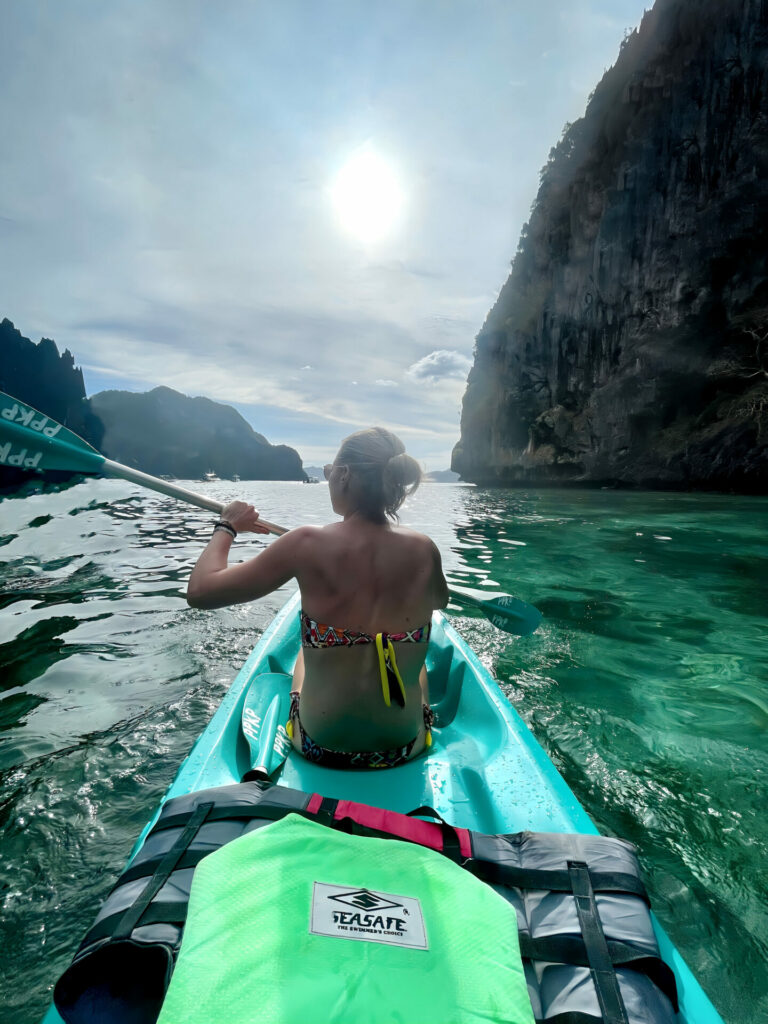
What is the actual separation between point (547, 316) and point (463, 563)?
3477 cm

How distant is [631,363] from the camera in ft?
91.6

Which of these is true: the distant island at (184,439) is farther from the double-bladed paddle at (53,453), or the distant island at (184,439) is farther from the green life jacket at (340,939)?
the green life jacket at (340,939)

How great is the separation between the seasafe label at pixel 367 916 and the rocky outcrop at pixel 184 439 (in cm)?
13288

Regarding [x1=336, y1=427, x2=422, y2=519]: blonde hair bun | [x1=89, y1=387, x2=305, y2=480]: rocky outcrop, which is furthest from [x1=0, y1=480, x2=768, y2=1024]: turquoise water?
[x1=89, y1=387, x2=305, y2=480]: rocky outcrop

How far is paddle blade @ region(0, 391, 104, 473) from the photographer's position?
2943mm

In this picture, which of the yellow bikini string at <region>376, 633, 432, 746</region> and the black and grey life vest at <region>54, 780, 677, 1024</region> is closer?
the black and grey life vest at <region>54, 780, 677, 1024</region>

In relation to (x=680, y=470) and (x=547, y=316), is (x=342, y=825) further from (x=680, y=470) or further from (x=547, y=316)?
(x=547, y=316)

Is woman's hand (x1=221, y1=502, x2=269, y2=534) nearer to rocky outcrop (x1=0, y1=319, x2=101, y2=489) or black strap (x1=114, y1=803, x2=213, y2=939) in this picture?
black strap (x1=114, y1=803, x2=213, y2=939)

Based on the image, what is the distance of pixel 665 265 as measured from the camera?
85.1 ft

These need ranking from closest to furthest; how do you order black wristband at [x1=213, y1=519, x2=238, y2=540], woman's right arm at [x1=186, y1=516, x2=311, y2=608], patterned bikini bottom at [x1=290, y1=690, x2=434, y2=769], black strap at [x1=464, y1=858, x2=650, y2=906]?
black strap at [x1=464, y1=858, x2=650, y2=906]
woman's right arm at [x1=186, y1=516, x2=311, y2=608]
patterned bikini bottom at [x1=290, y1=690, x2=434, y2=769]
black wristband at [x1=213, y1=519, x2=238, y2=540]

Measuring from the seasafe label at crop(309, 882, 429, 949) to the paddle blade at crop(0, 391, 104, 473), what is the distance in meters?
3.01

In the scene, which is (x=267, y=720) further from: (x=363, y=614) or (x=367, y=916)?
(x=367, y=916)

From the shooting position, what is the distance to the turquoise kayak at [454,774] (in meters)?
1.80

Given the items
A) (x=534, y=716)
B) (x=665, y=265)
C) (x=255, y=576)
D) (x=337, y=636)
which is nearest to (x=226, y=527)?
(x=255, y=576)
